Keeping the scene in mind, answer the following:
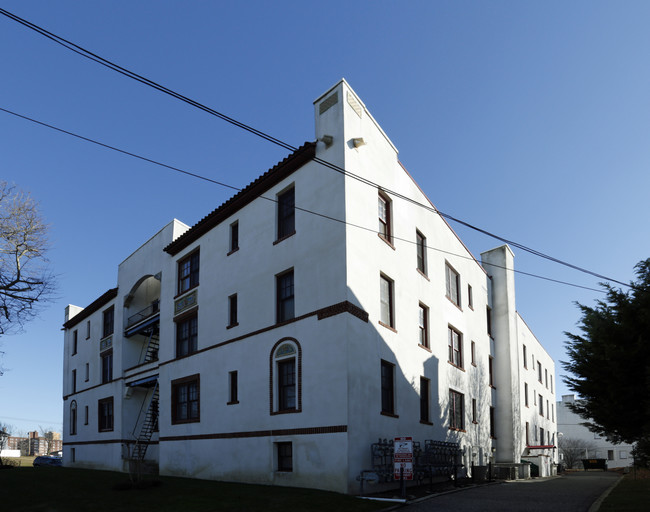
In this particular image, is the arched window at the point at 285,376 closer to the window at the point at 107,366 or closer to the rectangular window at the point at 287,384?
the rectangular window at the point at 287,384

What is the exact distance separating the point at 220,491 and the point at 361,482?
4.45 m

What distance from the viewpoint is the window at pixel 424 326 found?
25.0 m

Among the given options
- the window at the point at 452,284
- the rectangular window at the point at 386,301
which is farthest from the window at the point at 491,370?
the rectangular window at the point at 386,301

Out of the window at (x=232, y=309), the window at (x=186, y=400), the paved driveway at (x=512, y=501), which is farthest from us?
the window at (x=186, y=400)

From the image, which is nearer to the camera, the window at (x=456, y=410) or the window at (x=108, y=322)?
the window at (x=456, y=410)

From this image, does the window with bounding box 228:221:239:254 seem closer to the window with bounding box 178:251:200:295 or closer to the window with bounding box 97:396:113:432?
the window with bounding box 178:251:200:295

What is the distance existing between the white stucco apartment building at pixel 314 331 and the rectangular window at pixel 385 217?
0.26 feet

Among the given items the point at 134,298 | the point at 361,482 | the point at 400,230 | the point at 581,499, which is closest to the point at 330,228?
the point at 400,230

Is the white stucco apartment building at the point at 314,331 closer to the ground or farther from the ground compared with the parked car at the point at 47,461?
farther from the ground

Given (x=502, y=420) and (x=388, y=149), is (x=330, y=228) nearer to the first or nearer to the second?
(x=388, y=149)

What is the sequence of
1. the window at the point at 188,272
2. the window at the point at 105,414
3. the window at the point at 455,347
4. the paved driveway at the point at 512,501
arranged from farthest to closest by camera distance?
the window at the point at 105,414, the window at the point at 455,347, the window at the point at 188,272, the paved driveway at the point at 512,501

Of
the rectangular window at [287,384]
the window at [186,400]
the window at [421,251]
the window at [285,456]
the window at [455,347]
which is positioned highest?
the window at [421,251]

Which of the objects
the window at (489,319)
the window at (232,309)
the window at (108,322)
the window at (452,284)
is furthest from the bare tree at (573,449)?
the window at (232,309)

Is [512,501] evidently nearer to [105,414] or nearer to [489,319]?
[489,319]
